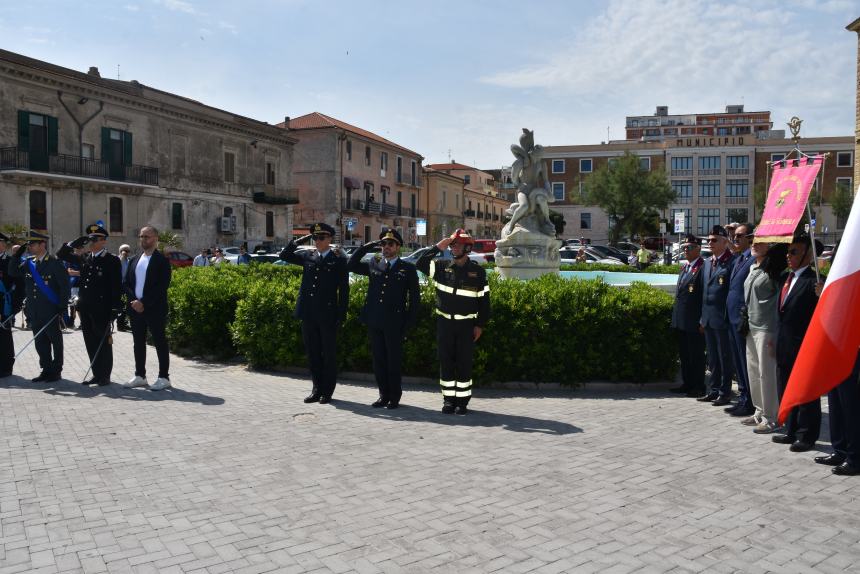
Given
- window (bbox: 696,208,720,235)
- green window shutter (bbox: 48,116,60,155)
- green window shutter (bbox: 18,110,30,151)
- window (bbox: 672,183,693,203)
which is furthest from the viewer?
window (bbox: 696,208,720,235)

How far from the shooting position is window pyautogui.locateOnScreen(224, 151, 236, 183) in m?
43.6

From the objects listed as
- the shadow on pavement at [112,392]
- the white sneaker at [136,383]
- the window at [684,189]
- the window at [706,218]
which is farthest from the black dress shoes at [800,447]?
the window at [706,218]

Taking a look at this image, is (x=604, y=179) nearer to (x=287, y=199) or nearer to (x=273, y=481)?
(x=287, y=199)

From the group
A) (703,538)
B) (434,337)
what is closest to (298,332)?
(434,337)

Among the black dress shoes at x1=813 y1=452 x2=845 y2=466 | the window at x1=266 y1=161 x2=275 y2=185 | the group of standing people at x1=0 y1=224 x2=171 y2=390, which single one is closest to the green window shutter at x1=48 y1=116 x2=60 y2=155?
the window at x1=266 y1=161 x2=275 y2=185

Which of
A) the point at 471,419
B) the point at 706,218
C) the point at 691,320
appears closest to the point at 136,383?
the point at 471,419

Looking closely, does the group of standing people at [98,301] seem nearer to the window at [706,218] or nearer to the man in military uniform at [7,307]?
the man in military uniform at [7,307]

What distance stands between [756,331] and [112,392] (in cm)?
712

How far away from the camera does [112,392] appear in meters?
8.42

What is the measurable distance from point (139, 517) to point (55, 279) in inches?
224

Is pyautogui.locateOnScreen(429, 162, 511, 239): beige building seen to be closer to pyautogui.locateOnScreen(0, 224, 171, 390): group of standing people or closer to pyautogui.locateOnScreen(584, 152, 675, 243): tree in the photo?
pyautogui.locateOnScreen(584, 152, 675, 243): tree

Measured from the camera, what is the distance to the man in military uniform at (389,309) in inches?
303

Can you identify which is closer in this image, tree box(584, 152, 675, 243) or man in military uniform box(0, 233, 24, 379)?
man in military uniform box(0, 233, 24, 379)

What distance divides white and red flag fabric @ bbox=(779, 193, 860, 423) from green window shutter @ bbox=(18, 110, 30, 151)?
111ft
